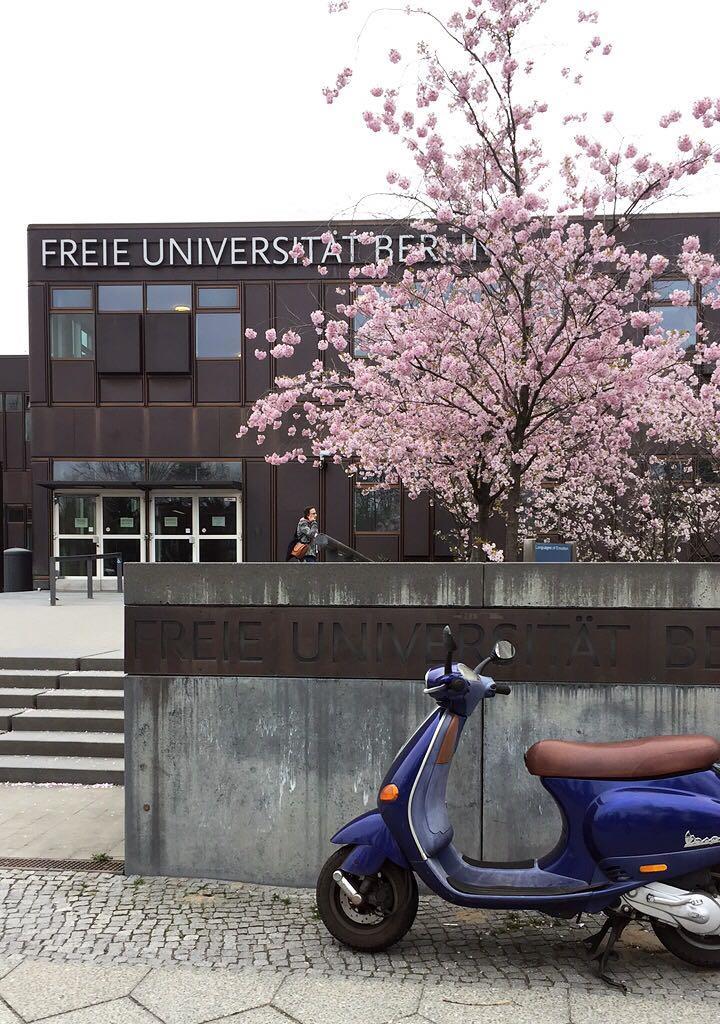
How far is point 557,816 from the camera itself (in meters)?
3.80

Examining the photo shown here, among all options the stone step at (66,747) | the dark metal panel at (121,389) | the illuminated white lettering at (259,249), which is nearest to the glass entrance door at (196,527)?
the dark metal panel at (121,389)

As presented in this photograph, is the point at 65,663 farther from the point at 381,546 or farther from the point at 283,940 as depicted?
the point at 381,546

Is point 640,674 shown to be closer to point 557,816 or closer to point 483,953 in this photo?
point 557,816

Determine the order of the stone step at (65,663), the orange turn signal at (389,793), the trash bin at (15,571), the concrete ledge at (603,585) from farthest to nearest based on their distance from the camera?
the trash bin at (15,571) < the stone step at (65,663) < the concrete ledge at (603,585) < the orange turn signal at (389,793)

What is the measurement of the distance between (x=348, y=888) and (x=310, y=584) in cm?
148

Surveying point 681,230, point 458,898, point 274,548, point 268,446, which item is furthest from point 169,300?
point 458,898

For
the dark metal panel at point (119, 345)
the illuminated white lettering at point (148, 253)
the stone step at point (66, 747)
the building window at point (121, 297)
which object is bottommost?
the stone step at point (66, 747)

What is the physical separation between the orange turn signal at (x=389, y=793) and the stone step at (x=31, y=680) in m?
4.73

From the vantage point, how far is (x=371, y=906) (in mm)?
3178

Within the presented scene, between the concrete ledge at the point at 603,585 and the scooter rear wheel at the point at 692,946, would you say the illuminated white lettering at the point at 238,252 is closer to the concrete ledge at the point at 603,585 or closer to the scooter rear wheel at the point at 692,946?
the concrete ledge at the point at 603,585

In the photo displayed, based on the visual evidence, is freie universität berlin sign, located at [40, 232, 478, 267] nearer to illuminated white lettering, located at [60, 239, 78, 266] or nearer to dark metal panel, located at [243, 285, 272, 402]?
illuminated white lettering, located at [60, 239, 78, 266]

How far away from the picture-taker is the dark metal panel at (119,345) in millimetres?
19859

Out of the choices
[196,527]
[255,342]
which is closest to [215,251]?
[255,342]

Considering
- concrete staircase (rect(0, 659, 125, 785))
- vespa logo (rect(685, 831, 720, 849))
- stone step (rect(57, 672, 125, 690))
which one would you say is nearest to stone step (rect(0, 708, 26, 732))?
concrete staircase (rect(0, 659, 125, 785))
